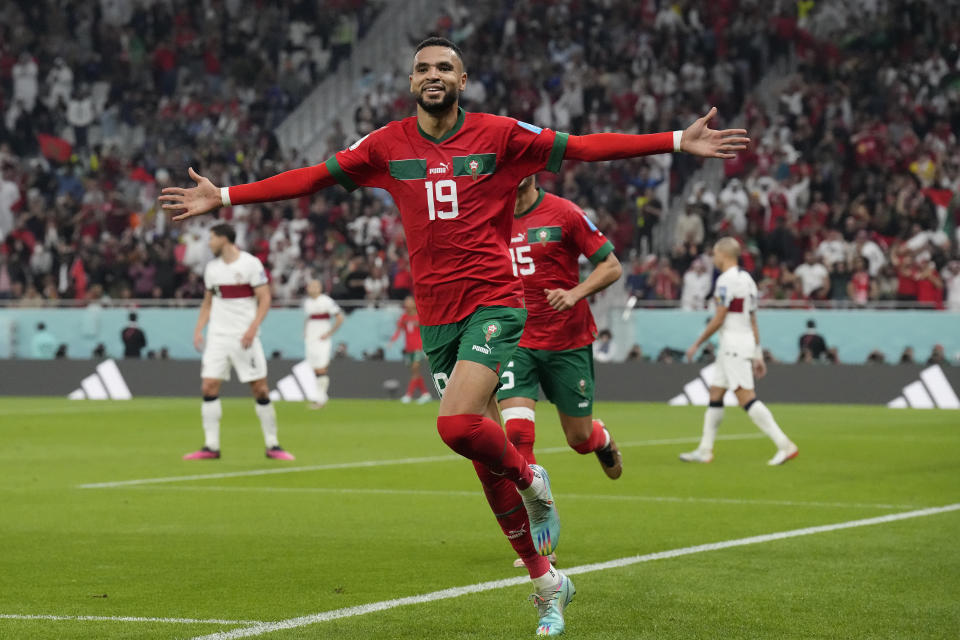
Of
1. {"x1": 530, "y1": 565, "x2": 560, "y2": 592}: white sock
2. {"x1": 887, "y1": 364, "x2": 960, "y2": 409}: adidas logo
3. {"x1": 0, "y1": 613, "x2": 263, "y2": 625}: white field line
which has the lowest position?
{"x1": 887, "y1": 364, "x2": 960, "y2": 409}: adidas logo

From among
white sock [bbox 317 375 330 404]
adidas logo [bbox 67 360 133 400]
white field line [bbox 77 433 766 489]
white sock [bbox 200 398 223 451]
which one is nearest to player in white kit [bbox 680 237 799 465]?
white field line [bbox 77 433 766 489]

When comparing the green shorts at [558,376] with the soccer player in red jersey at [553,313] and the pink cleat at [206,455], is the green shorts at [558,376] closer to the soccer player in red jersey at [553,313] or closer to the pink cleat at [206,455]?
the soccer player in red jersey at [553,313]

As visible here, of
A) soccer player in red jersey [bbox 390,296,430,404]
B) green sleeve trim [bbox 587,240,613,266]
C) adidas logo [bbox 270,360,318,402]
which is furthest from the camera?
adidas logo [bbox 270,360,318,402]

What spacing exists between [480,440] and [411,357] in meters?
22.1

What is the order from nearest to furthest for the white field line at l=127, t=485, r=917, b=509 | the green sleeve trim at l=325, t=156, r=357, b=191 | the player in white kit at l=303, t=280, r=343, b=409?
the green sleeve trim at l=325, t=156, r=357, b=191
the white field line at l=127, t=485, r=917, b=509
the player in white kit at l=303, t=280, r=343, b=409

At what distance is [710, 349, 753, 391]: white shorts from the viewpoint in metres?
16.0

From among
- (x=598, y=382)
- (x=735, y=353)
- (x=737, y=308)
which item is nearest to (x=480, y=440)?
(x=735, y=353)

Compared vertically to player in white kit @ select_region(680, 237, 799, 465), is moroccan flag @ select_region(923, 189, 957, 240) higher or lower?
higher

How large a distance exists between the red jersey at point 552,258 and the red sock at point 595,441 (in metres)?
0.65

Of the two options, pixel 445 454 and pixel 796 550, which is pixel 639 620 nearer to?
pixel 796 550

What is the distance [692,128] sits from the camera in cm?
683

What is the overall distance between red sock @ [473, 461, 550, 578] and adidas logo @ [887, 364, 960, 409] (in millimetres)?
20461

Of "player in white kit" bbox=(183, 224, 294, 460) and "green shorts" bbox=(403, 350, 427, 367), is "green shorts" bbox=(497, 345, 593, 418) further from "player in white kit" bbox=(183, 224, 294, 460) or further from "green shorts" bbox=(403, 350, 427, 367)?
"green shorts" bbox=(403, 350, 427, 367)

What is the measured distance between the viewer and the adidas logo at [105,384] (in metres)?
30.4
